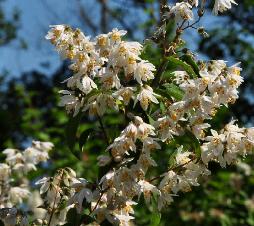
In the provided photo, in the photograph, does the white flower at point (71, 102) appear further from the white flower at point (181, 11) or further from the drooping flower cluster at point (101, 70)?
the white flower at point (181, 11)

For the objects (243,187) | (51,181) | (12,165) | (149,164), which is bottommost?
(243,187)

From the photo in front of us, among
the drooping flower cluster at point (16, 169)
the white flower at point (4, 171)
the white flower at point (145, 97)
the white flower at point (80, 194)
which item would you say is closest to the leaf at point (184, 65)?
the white flower at point (145, 97)

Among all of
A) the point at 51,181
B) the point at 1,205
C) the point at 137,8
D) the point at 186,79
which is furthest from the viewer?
the point at 137,8

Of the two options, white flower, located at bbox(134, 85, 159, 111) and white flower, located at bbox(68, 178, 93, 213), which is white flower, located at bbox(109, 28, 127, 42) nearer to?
white flower, located at bbox(134, 85, 159, 111)

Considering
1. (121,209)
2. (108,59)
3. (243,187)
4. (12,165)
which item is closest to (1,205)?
(12,165)

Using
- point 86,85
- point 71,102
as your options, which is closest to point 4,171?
point 71,102

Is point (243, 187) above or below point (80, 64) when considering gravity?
below

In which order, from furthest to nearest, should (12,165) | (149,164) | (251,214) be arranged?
(251,214)
(12,165)
(149,164)

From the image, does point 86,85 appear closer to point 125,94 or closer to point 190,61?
point 125,94

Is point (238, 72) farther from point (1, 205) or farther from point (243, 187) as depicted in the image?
point (243, 187)
